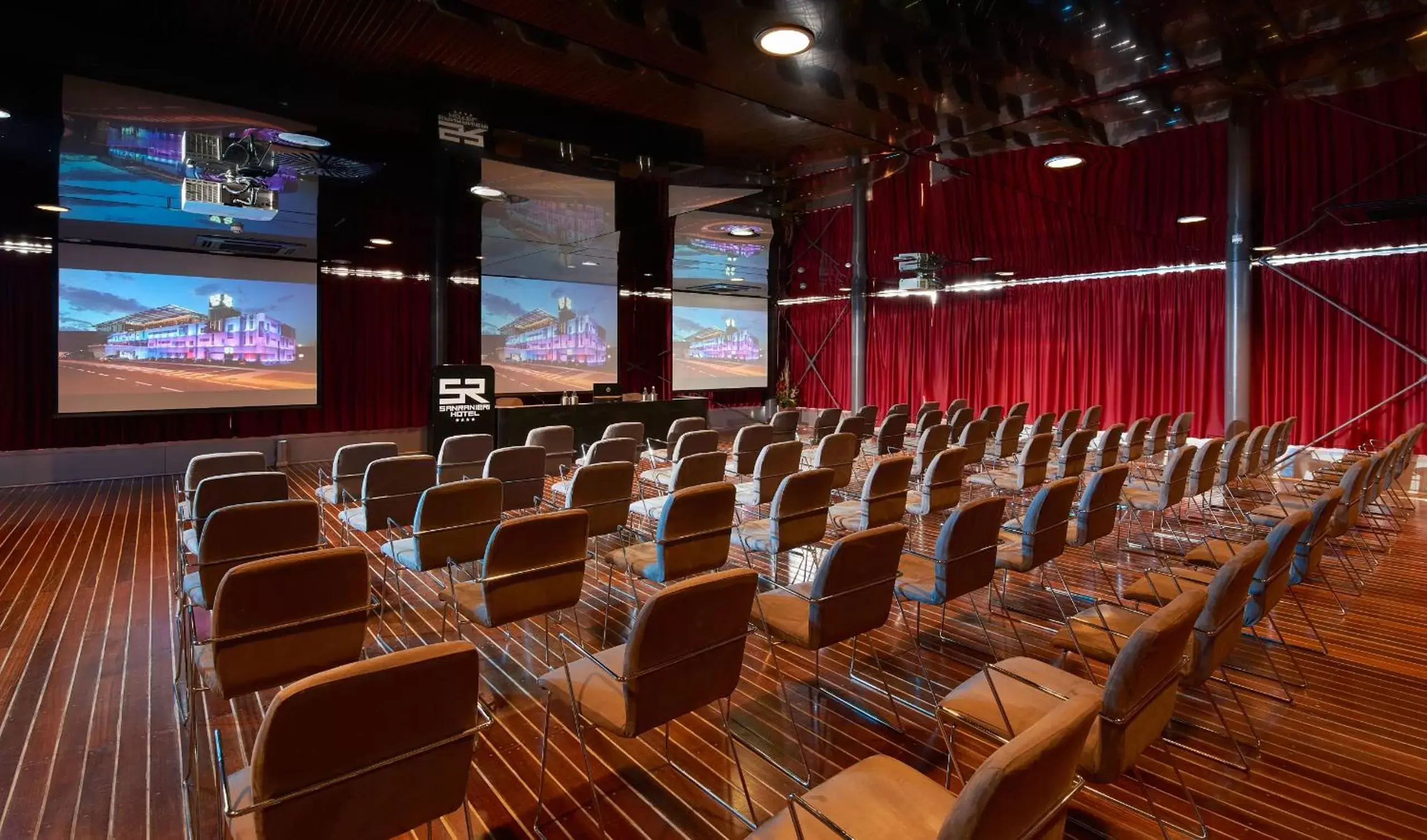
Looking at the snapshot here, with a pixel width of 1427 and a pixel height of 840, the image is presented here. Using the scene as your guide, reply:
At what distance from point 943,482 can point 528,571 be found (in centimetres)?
336

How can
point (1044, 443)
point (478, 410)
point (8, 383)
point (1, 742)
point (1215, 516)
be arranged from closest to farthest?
1. point (1, 742)
2. point (1044, 443)
3. point (1215, 516)
4. point (8, 383)
5. point (478, 410)

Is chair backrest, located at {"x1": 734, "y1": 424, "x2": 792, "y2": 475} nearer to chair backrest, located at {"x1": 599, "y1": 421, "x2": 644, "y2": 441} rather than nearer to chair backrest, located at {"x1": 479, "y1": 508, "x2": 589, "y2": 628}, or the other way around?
chair backrest, located at {"x1": 599, "y1": 421, "x2": 644, "y2": 441}

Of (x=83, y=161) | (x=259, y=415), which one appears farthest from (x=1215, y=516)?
(x=259, y=415)

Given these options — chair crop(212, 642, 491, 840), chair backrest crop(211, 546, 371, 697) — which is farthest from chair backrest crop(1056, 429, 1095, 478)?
chair crop(212, 642, 491, 840)

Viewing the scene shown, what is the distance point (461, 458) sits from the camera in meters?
6.01

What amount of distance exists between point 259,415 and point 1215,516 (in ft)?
41.5

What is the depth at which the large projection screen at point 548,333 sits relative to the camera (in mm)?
13156

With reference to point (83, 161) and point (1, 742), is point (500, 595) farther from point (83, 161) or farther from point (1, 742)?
point (83, 161)

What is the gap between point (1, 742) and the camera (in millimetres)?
2914

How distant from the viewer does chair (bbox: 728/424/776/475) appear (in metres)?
6.75

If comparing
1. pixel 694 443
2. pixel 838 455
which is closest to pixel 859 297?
pixel 838 455

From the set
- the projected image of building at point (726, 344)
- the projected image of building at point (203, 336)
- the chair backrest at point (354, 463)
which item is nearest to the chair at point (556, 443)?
the chair backrest at point (354, 463)

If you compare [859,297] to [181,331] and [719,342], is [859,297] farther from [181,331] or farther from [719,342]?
[181,331]

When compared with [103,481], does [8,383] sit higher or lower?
higher
